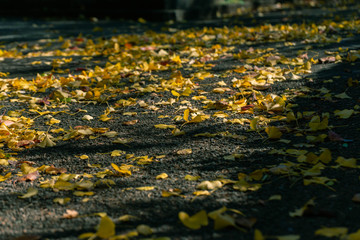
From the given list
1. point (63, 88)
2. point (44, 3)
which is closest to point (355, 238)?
point (63, 88)

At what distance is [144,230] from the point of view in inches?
63.4

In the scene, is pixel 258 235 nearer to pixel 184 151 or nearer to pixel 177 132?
pixel 184 151

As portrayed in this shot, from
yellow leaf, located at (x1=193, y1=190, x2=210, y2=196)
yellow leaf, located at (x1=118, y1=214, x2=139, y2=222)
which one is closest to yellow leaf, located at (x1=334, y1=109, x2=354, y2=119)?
yellow leaf, located at (x1=193, y1=190, x2=210, y2=196)

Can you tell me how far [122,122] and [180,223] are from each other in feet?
4.65

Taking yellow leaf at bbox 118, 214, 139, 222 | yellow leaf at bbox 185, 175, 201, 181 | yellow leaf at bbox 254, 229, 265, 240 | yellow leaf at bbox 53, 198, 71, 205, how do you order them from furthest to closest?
yellow leaf at bbox 185, 175, 201, 181 < yellow leaf at bbox 53, 198, 71, 205 < yellow leaf at bbox 118, 214, 139, 222 < yellow leaf at bbox 254, 229, 265, 240

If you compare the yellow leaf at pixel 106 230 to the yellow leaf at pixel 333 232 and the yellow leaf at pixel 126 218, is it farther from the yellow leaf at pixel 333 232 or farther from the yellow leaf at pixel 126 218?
the yellow leaf at pixel 333 232

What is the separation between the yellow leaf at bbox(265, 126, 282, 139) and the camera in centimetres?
247

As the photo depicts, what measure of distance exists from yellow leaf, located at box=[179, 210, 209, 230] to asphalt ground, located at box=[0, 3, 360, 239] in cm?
3

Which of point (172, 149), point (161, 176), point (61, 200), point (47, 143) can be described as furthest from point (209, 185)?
point (47, 143)

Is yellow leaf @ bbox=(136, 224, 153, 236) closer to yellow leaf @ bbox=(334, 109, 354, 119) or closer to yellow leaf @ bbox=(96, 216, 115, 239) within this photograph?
yellow leaf @ bbox=(96, 216, 115, 239)

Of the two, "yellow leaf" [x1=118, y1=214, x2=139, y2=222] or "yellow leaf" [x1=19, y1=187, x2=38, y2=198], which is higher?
"yellow leaf" [x1=118, y1=214, x2=139, y2=222]

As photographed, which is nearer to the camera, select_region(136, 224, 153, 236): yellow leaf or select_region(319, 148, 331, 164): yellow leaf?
select_region(136, 224, 153, 236): yellow leaf


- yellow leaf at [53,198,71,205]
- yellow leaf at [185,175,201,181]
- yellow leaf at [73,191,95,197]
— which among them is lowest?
yellow leaf at [53,198,71,205]

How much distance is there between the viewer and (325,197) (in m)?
1.81
